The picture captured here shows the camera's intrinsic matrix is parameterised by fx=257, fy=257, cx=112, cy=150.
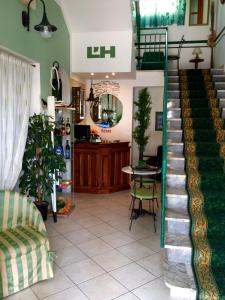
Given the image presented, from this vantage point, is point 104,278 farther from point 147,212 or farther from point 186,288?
point 147,212

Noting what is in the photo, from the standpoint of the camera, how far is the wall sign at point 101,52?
17.0 feet

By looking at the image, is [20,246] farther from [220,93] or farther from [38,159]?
[220,93]

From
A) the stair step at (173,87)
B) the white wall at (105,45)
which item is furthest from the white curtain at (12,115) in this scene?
the stair step at (173,87)

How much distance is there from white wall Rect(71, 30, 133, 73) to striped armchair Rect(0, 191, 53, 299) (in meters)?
3.46

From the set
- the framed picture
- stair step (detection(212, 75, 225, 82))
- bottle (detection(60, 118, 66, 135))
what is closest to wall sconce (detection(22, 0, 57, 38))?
bottle (detection(60, 118, 66, 135))

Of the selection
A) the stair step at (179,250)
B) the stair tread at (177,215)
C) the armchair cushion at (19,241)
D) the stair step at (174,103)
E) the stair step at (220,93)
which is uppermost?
the stair step at (220,93)

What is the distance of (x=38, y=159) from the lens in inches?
143

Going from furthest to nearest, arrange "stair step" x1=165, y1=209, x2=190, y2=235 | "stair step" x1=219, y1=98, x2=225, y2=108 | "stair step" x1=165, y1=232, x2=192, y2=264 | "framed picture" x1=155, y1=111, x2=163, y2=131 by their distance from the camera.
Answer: "framed picture" x1=155, y1=111, x2=163, y2=131
"stair step" x1=219, y1=98, x2=225, y2=108
"stair step" x1=165, y1=209, x2=190, y2=235
"stair step" x1=165, y1=232, x2=192, y2=264

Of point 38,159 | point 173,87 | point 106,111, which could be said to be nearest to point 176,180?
point 38,159

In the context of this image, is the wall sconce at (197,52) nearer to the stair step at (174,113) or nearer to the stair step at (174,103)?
the stair step at (174,103)

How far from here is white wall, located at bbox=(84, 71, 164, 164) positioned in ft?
21.6

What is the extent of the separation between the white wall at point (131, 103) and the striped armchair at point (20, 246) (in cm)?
443

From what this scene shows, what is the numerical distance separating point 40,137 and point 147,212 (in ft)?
6.94

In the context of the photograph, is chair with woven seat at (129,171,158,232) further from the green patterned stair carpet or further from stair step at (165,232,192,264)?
stair step at (165,232,192,264)
